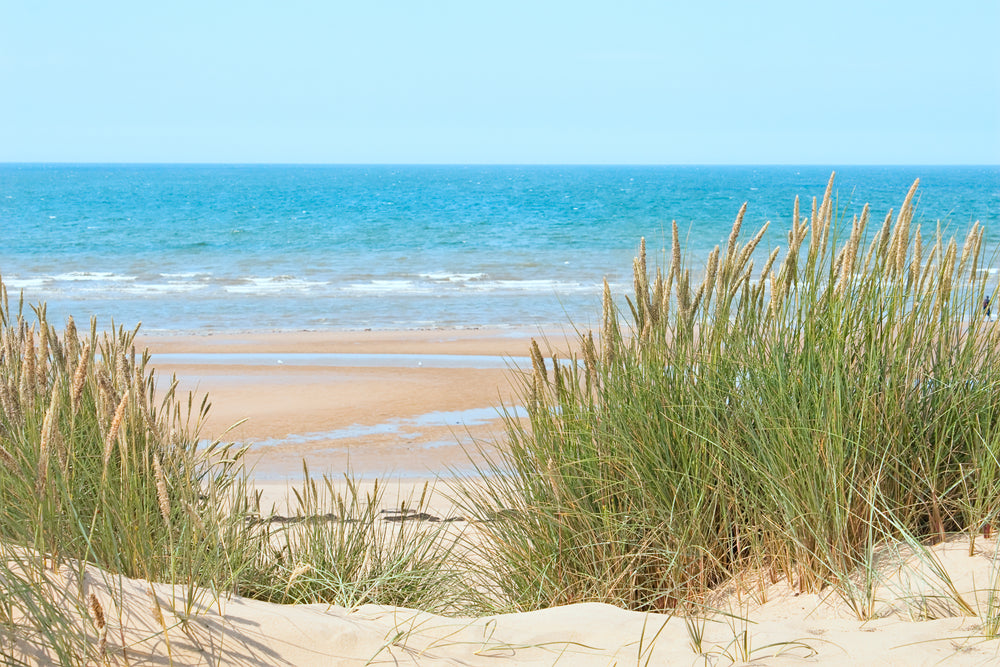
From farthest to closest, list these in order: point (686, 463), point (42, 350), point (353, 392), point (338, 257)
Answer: point (338, 257) → point (353, 392) → point (42, 350) → point (686, 463)

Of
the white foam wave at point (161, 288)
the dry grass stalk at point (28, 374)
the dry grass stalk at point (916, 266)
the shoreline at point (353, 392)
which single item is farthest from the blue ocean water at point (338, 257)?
the dry grass stalk at point (28, 374)

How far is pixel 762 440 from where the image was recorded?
3068 mm

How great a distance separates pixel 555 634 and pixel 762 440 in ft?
3.14

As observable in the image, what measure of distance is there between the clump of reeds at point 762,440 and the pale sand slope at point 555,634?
0.69 ft

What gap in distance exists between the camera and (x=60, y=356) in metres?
3.49

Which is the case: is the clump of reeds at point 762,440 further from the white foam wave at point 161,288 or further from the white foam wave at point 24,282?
the white foam wave at point 24,282

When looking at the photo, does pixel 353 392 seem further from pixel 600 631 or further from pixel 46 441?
pixel 46 441

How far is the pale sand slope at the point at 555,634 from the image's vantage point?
243 centimetres

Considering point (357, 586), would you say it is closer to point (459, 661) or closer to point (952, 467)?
point (459, 661)

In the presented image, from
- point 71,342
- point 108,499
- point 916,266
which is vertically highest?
point 916,266

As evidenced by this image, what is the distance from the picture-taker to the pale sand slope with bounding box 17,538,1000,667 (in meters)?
2.43

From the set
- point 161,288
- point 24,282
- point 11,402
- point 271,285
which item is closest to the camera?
point 11,402

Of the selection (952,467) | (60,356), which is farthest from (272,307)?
(952,467)

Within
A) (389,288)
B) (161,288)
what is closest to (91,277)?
(161,288)
